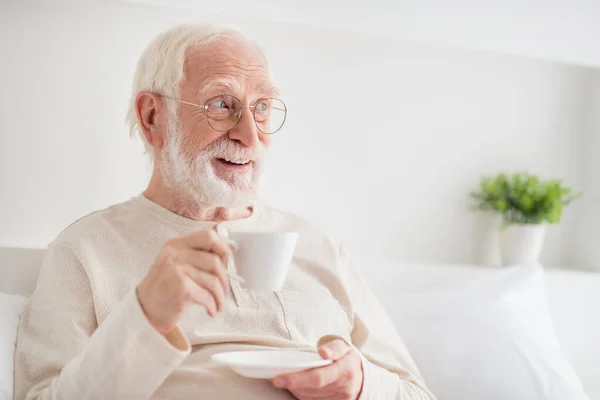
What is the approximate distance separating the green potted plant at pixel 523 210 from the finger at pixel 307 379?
4.78 feet

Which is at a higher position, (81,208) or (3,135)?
(3,135)

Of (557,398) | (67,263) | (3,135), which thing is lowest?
(557,398)

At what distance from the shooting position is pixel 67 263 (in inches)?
55.7

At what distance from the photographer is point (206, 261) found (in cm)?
106

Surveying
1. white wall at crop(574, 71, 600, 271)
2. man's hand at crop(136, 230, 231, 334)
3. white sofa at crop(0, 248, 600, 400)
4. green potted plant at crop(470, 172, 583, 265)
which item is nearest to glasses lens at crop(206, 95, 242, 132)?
man's hand at crop(136, 230, 231, 334)

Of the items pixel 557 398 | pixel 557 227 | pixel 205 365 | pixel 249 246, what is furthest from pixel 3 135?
pixel 557 227

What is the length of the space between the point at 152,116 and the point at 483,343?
3.38 feet

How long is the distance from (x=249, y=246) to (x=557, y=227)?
2.11 metres

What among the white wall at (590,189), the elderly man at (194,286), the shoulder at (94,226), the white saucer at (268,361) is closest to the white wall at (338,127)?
the white wall at (590,189)

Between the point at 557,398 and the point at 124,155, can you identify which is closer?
the point at 557,398

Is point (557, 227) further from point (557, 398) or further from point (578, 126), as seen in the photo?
point (557, 398)

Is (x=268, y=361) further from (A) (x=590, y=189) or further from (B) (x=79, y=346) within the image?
(A) (x=590, y=189)

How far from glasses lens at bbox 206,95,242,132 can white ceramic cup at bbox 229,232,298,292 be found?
1.65 feet

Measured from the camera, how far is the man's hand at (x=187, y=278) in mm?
1053
